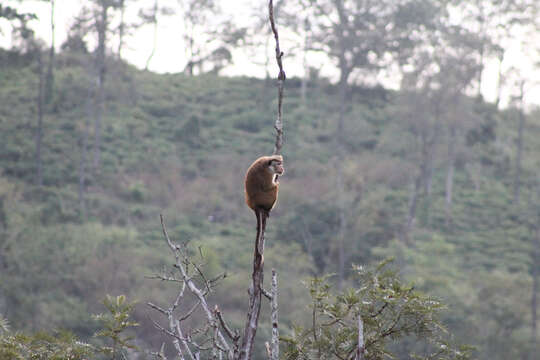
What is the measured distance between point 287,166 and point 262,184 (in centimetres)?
2220

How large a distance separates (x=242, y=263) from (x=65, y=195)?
722 cm

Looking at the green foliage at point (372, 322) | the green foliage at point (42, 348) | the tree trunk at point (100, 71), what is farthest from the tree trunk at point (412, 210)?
the green foliage at point (42, 348)

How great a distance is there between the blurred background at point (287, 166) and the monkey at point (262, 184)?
10.9 metres

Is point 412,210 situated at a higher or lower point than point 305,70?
lower

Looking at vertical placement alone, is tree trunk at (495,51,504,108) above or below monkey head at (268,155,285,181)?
above

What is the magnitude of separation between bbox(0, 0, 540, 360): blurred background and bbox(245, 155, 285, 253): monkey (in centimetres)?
1085

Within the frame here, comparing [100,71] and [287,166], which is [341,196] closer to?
[287,166]

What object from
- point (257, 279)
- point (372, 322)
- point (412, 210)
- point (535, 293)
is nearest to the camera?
point (257, 279)

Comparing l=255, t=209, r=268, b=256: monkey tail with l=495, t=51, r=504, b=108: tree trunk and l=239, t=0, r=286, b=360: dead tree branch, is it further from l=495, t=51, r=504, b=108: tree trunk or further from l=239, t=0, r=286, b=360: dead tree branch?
l=495, t=51, r=504, b=108: tree trunk

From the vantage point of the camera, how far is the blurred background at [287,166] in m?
15.7

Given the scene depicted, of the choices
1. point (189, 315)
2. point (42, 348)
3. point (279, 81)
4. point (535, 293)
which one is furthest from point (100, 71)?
point (279, 81)

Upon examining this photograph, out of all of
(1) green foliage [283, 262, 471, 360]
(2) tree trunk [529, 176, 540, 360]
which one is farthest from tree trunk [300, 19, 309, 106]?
(1) green foliage [283, 262, 471, 360]

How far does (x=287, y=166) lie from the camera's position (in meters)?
24.7

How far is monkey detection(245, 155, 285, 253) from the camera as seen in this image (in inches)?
94.5
